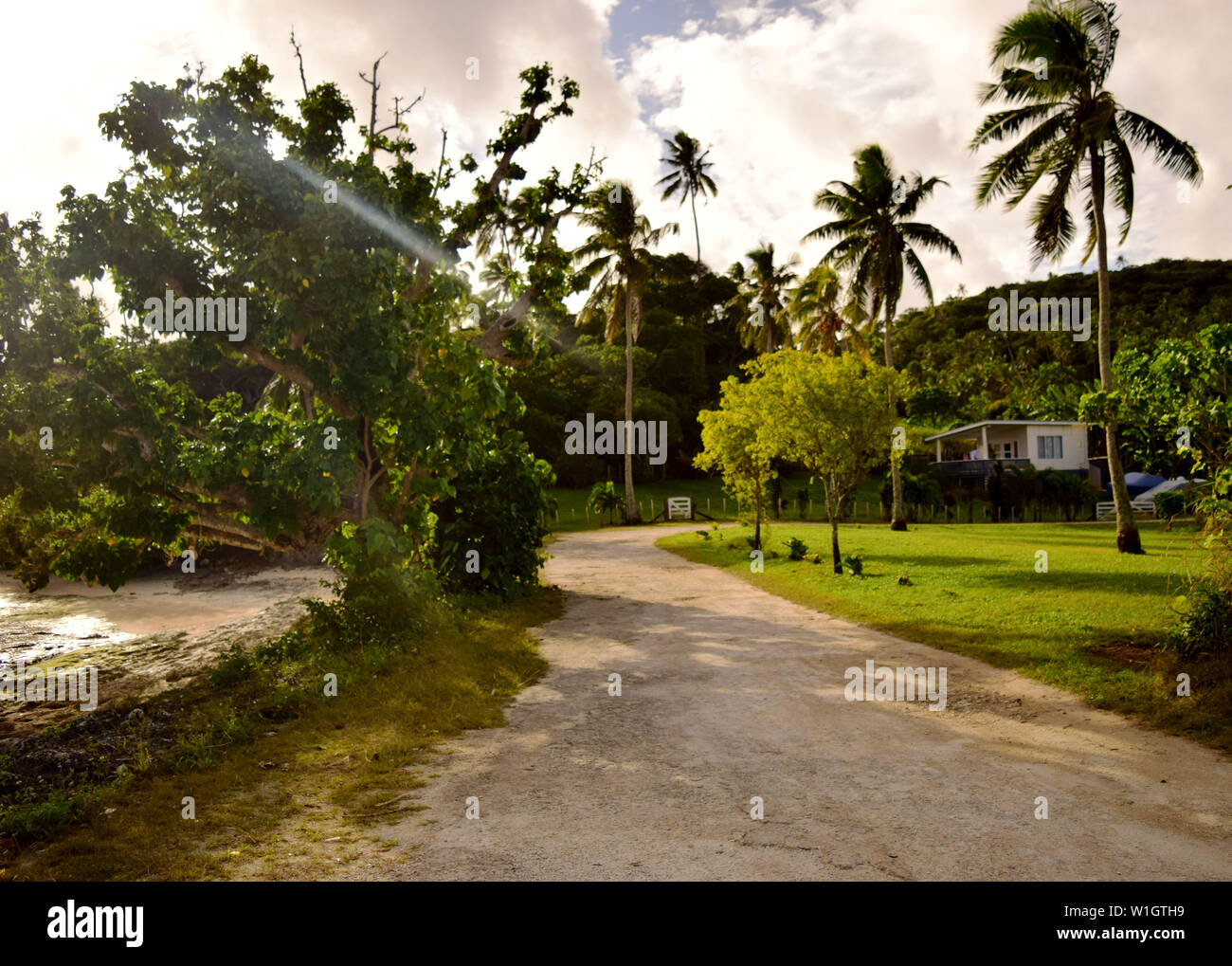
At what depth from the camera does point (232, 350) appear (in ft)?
37.4

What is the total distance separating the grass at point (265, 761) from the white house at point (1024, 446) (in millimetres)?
41733

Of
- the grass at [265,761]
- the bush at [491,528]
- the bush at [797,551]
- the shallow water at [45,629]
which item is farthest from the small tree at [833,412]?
the shallow water at [45,629]

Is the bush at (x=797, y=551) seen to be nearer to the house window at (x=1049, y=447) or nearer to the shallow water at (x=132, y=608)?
the shallow water at (x=132, y=608)

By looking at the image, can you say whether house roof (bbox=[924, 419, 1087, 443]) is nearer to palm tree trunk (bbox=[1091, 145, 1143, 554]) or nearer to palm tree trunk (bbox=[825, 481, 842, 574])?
palm tree trunk (bbox=[1091, 145, 1143, 554])

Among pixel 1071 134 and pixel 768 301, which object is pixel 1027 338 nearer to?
pixel 768 301

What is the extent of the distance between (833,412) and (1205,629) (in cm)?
1068

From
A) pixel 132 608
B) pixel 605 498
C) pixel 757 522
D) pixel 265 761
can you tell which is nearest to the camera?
pixel 265 761

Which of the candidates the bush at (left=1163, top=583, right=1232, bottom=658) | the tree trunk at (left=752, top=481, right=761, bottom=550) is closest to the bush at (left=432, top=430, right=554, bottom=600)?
the tree trunk at (left=752, top=481, right=761, bottom=550)

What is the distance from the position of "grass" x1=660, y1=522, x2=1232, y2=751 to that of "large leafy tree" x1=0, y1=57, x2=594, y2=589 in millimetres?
8397

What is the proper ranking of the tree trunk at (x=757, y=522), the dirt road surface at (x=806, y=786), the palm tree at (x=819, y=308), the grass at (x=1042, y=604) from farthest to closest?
the palm tree at (x=819, y=308)
the tree trunk at (x=757, y=522)
the grass at (x=1042, y=604)
the dirt road surface at (x=806, y=786)

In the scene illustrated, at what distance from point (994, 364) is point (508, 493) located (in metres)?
62.2

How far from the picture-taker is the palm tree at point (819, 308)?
1481 inches

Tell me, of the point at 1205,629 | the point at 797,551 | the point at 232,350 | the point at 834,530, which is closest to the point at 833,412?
the point at 834,530
